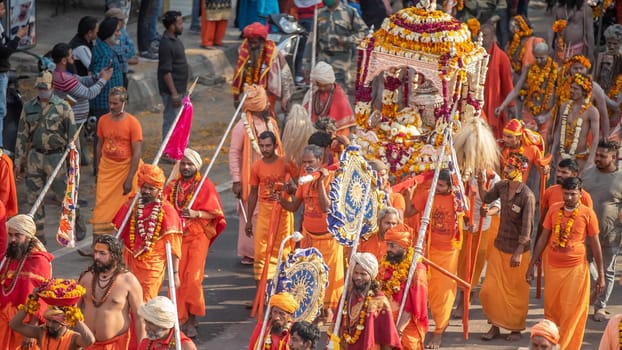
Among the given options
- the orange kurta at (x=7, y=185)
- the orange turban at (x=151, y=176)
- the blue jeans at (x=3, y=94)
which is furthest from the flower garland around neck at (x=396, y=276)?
the blue jeans at (x=3, y=94)

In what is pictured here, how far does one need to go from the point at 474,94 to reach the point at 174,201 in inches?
137

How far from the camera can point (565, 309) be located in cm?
1273

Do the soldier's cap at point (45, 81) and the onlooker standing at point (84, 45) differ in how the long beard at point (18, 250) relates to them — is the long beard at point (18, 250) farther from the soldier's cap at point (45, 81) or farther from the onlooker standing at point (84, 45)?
the onlooker standing at point (84, 45)

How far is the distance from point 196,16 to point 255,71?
6.36m

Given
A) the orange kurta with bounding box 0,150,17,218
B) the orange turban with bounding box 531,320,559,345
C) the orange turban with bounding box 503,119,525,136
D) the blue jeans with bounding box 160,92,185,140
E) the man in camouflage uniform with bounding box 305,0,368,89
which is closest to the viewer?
the orange turban with bounding box 531,320,559,345

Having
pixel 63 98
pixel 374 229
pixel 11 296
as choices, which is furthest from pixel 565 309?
pixel 63 98

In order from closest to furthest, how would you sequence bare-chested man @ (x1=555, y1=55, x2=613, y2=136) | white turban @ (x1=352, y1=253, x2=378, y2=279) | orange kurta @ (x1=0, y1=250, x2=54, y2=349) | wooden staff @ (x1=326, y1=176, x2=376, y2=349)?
wooden staff @ (x1=326, y1=176, x2=376, y2=349), white turban @ (x1=352, y1=253, x2=378, y2=279), orange kurta @ (x1=0, y1=250, x2=54, y2=349), bare-chested man @ (x1=555, y1=55, x2=613, y2=136)

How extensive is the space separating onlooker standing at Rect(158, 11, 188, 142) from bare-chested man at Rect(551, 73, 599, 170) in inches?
171

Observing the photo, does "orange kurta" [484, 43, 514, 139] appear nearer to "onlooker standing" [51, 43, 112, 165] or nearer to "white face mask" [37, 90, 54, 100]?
"onlooker standing" [51, 43, 112, 165]

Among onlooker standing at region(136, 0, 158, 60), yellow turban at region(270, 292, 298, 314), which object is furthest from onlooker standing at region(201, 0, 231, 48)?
yellow turban at region(270, 292, 298, 314)

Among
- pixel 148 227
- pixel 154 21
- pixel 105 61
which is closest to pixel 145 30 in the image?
pixel 154 21

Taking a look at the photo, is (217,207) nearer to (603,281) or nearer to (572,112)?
(603,281)

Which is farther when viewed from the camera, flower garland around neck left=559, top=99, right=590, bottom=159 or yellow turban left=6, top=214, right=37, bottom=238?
flower garland around neck left=559, top=99, right=590, bottom=159

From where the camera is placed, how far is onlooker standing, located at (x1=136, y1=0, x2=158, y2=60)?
20.7 meters
